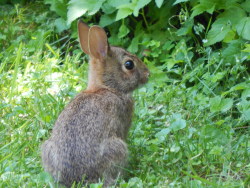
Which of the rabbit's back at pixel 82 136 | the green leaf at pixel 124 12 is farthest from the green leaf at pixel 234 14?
the rabbit's back at pixel 82 136

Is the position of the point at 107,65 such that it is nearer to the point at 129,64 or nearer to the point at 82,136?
the point at 129,64

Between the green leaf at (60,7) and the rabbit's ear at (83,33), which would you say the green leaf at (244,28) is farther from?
the green leaf at (60,7)

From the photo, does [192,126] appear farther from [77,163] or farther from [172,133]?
[77,163]

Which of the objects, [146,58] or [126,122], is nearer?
[126,122]

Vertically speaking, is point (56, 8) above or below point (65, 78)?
above

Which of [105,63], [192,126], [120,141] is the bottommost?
[192,126]

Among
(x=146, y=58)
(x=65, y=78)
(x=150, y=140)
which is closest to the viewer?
(x=150, y=140)

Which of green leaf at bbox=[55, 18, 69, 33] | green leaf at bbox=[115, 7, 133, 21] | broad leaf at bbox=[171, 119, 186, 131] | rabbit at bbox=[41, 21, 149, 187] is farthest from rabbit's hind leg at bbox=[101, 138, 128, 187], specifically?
green leaf at bbox=[55, 18, 69, 33]

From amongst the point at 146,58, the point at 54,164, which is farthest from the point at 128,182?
the point at 146,58
